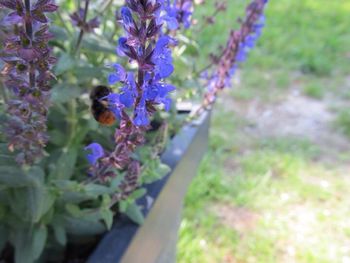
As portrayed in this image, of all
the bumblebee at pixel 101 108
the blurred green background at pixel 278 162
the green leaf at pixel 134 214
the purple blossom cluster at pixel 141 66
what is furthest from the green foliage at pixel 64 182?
the blurred green background at pixel 278 162

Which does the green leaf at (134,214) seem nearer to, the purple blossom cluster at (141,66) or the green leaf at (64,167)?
the green leaf at (64,167)

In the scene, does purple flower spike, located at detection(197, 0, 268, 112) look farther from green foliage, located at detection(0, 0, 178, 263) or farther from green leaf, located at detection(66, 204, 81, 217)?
green leaf, located at detection(66, 204, 81, 217)

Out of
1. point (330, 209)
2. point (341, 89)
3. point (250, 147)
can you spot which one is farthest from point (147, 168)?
point (341, 89)

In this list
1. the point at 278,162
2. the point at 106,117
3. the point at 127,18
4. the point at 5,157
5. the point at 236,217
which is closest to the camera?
the point at 127,18

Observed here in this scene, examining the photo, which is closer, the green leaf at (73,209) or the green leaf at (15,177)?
the green leaf at (15,177)

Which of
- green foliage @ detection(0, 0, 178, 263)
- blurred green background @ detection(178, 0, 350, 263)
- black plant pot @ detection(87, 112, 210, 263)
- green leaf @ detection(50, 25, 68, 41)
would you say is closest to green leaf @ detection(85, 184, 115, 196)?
green foliage @ detection(0, 0, 178, 263)

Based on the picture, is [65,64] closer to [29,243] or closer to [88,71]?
[88,71]

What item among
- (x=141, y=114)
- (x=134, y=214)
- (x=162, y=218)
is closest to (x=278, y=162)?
(x=162, y=218)
